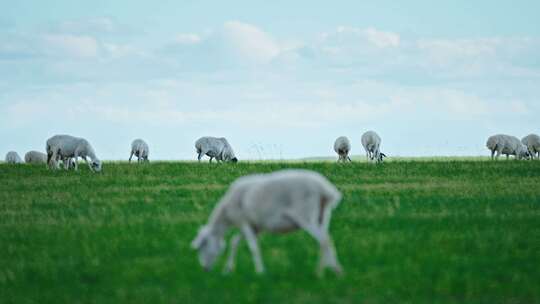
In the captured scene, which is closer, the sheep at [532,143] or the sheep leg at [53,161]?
the sheep leg at [53,161]

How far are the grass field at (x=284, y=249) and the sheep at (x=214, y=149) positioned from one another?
25.9 metres

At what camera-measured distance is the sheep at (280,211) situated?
9.67 m

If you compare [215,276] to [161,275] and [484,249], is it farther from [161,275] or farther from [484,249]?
[484,249]

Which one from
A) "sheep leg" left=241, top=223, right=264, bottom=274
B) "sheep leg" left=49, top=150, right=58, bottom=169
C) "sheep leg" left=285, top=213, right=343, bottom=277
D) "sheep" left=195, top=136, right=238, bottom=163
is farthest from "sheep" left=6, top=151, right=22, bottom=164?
"sheep leg" left=285, top=213, right=343, bottom=277

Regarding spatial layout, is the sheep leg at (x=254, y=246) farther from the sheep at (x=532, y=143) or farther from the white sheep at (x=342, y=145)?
the sheep at (x=532, y=143)

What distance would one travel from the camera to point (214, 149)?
5056 cm

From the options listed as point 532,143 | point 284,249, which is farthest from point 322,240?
point 532,143

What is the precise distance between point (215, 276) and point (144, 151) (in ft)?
142

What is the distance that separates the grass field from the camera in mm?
9367

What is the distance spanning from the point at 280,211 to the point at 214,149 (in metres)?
41.0

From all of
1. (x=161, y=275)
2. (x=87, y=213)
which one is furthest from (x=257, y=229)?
(x=87, y=213)

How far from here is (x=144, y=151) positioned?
173 ft

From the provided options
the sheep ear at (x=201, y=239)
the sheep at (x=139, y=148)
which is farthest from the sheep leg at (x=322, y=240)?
the sheep at (x=139, y=148)

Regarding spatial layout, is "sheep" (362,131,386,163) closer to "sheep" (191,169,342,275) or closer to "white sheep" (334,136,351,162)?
"white sheep" (334,136,351,162)
